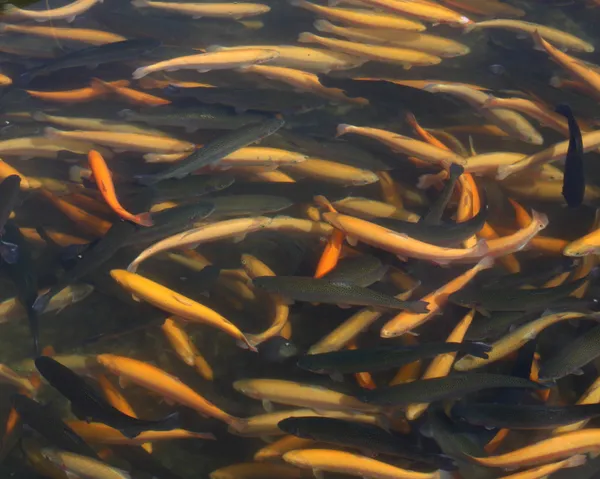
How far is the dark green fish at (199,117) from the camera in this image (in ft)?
11.5

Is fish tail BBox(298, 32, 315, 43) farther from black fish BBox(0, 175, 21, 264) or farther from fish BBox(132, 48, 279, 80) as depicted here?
black fish BBox(0, 175, 21, 264)

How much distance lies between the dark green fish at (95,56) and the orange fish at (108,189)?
954 millimetres

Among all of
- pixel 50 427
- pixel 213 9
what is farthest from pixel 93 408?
pixel 213 9

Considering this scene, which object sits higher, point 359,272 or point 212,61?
point 212,61

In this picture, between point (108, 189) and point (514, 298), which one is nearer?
point (514, 298)

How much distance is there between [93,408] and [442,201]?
2.10 meters

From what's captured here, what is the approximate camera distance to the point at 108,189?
10.2 feet

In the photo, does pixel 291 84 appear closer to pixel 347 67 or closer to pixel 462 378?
pixel 347 67

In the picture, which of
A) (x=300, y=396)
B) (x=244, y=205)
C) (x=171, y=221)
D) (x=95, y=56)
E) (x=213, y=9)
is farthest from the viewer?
(x=213, y=9)

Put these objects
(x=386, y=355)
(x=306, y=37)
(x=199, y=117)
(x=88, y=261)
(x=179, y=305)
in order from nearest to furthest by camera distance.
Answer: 1. (x=386, y=355)
2. (x=179, y=305)
3. (x=88, y=261)
4. (x=199, y=117)
5. (x=306, y=37)

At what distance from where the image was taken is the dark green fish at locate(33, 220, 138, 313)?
3.00 meters

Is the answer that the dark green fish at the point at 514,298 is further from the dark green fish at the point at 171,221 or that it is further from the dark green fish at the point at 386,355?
the dark green fish at the point at 171,221

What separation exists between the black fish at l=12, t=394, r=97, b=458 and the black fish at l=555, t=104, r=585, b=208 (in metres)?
2.92

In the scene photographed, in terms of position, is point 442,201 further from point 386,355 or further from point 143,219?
point 143,219
